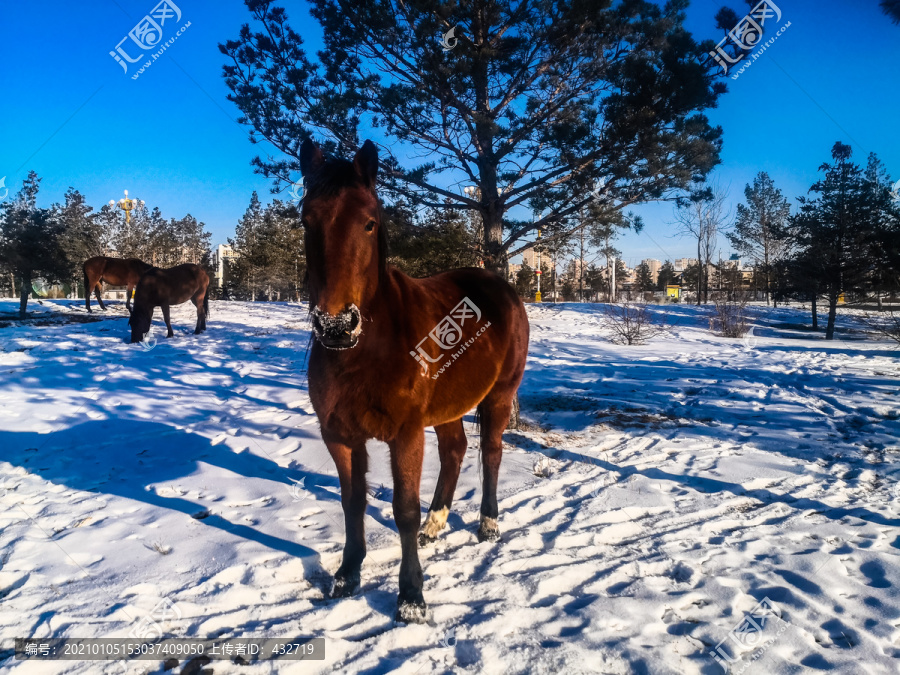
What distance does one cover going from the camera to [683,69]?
15.2 feet

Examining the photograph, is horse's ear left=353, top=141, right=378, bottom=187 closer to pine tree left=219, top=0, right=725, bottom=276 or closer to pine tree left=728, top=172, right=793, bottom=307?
pine tree left=219, top=0, right=725, bottom=276

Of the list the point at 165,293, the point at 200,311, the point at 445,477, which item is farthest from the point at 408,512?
the point at 200,311

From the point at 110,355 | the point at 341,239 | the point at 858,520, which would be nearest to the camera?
the point at 341,239

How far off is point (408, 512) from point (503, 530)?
1.30 metres

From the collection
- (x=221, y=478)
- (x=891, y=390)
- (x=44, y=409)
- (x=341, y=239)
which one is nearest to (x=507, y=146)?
(x=341, y=239)

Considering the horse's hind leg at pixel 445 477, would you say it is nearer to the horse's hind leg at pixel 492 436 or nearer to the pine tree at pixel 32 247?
the horse's hind leg at pixel 492 436

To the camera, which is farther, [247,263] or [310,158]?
[247,263]

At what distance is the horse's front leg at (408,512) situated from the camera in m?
2.50

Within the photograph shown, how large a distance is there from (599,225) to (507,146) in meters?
2.03

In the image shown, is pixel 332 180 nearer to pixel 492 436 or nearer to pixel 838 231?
pixel 492 436

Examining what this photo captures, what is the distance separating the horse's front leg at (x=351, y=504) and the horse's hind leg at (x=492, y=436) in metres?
1.12

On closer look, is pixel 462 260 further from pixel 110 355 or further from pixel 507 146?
pixel 110 355

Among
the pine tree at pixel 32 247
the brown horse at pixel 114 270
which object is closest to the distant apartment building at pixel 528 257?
the brown horse at pixel 114 270

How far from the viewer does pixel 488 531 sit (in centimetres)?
344
